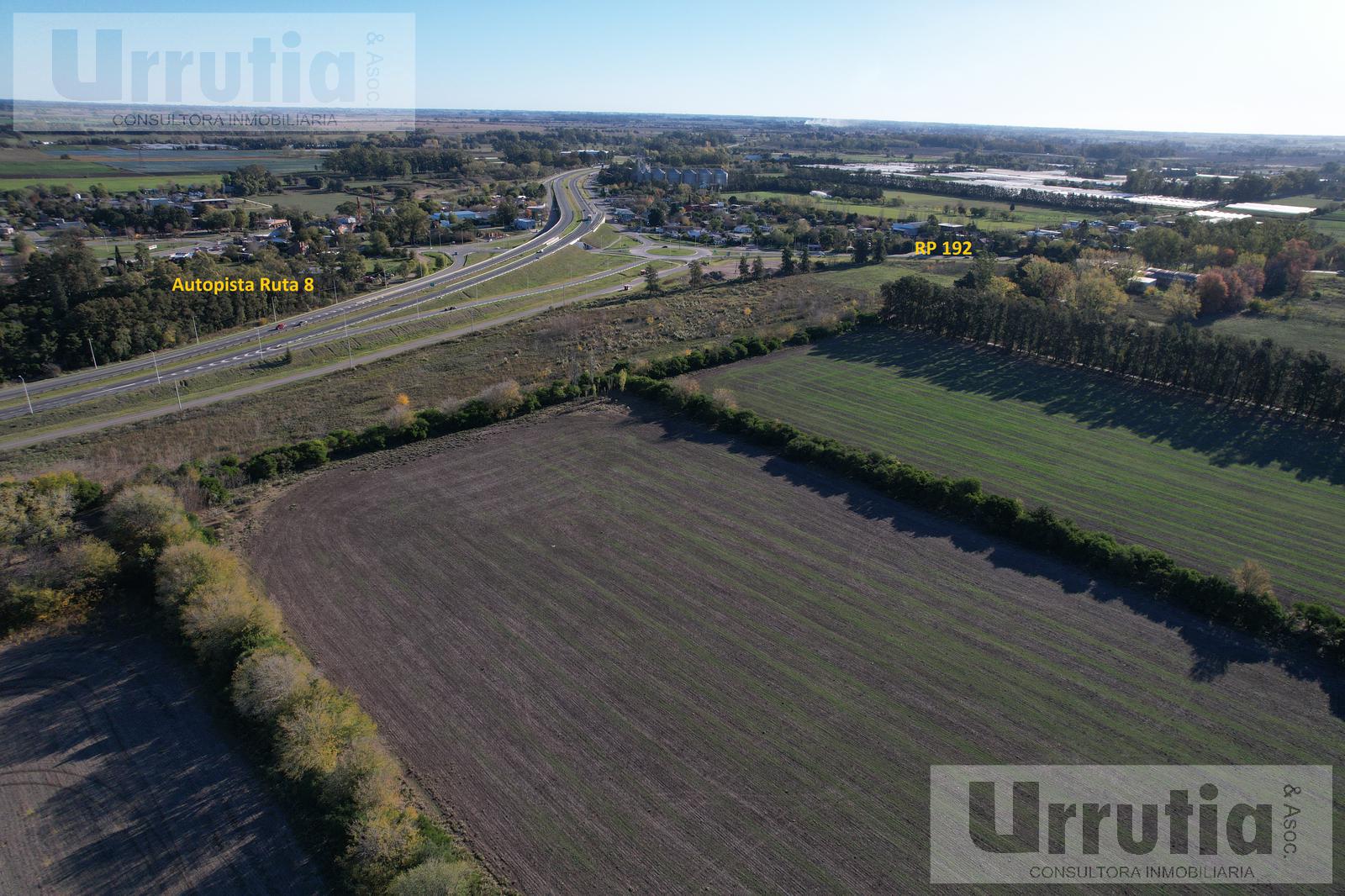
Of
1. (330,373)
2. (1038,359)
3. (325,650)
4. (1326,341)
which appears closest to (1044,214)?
(1326,341)

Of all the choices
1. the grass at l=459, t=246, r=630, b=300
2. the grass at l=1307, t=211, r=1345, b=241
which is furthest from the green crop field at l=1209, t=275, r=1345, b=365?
the grass at l=459, t=246, r=630, b=300

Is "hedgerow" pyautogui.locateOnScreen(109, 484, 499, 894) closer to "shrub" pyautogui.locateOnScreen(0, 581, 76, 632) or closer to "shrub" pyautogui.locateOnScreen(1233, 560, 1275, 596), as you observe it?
"shrub" pyautogui.locateOnScreen(0, 581, 76, 632)

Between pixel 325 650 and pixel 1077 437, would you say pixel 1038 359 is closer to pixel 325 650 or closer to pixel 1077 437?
pixel 1077 437

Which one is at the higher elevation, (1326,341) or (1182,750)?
(1326,341)

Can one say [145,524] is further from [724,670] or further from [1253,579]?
[1253,579]

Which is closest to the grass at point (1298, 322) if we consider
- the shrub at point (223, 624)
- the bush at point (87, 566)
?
the shrub at point (223, 624)

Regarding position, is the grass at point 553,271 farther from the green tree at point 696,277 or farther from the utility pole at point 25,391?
the utility pole at point 25,391

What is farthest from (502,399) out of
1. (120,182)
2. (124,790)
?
(120,182)
